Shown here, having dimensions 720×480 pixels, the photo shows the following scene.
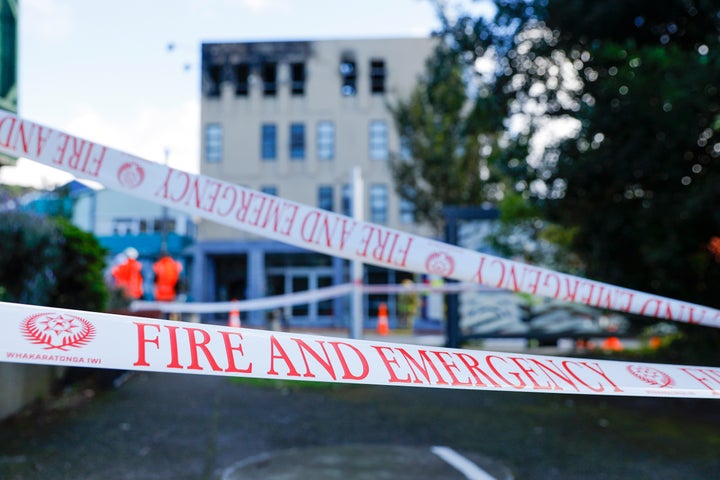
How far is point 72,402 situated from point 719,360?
9169 millimetres

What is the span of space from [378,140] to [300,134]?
4.14m

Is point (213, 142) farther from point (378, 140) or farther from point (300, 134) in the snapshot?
point (378, 140)

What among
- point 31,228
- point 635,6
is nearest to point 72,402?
point 31,228

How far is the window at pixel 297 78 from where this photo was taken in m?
38.6

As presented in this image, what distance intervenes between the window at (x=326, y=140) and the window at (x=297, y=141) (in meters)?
0.85

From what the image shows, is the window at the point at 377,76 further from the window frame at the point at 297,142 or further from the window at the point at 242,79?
the window at the point at 242,79

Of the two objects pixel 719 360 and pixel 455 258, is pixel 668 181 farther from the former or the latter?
pixel 455 258

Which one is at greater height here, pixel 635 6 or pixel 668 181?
pixel 635 6

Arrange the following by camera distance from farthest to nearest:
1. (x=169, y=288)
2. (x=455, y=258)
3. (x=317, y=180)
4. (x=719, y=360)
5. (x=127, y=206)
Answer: (x=127, y=206) → (x=317, y=180) → (x=169, y=288) → (x=719, y=360) → (x=455, y=258)

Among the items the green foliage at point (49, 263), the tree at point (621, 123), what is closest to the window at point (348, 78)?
the tree at point (621, 123)

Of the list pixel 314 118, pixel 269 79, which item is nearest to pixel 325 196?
pixel 314 118

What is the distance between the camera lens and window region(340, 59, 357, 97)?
126 ft

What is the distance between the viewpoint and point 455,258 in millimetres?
3467

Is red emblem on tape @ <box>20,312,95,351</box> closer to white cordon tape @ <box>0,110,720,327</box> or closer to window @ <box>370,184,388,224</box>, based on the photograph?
white cordon tape @ <box>0,110,720,327</box>
